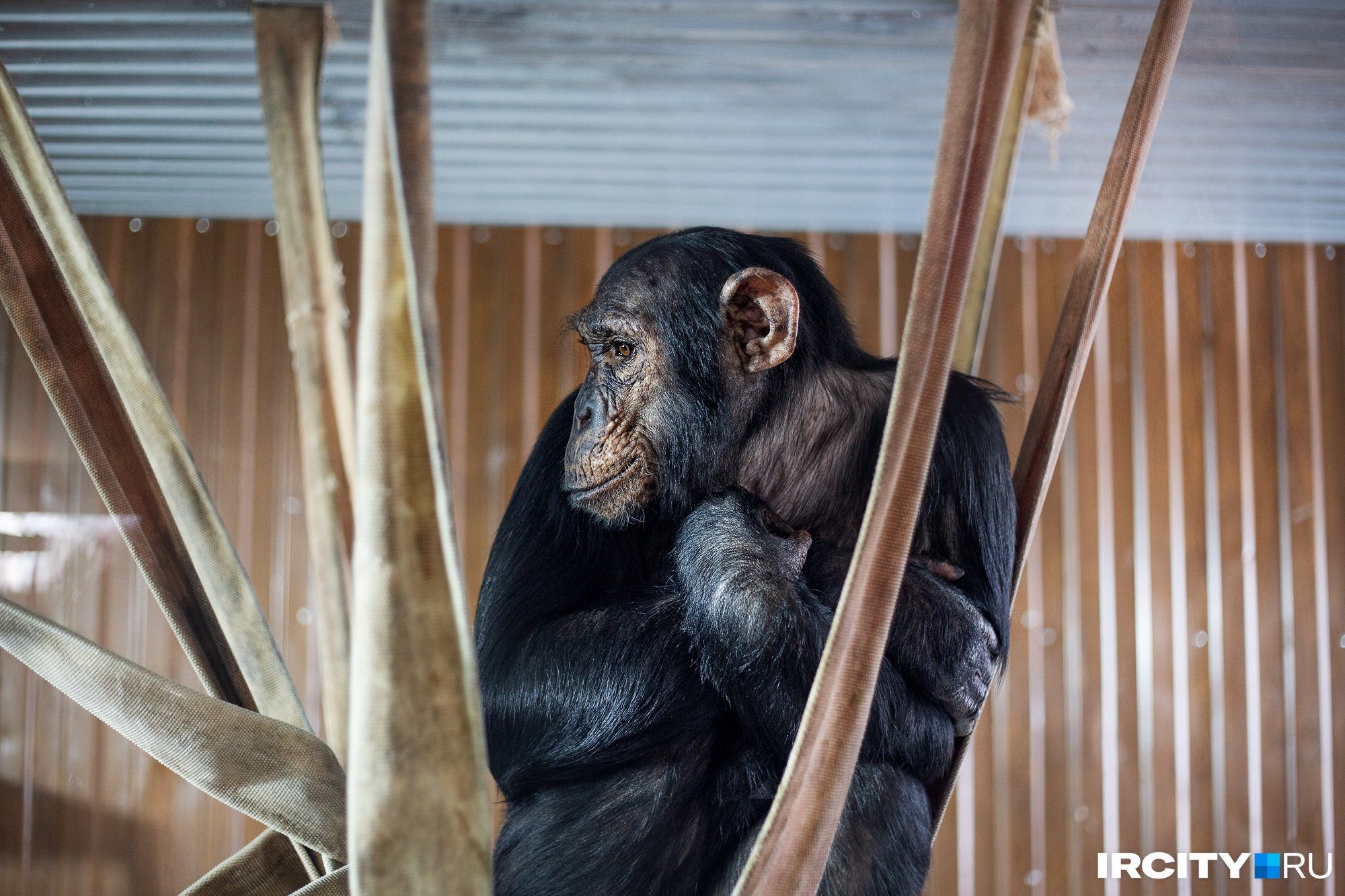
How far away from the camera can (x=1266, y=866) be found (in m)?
2.04

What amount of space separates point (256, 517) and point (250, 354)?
1.71 ft

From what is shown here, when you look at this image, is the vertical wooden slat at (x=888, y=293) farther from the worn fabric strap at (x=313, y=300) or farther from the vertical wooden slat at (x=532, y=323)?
the worn fabric strap at (x=313, y=300)

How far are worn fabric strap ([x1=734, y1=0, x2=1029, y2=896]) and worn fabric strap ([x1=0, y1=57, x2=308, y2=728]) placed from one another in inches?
24.5

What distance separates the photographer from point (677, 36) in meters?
2.18

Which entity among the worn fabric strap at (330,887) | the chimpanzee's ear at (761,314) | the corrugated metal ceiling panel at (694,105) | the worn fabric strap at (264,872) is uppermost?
the corrugated metal ceiling panel at (694,105)

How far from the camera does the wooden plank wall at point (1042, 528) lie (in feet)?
8.63

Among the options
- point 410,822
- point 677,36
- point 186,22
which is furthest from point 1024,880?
point 186,22

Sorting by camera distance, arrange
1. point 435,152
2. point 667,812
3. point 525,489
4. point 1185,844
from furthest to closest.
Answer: point 435,152, point 1185,844, point 525,489, point 667,812

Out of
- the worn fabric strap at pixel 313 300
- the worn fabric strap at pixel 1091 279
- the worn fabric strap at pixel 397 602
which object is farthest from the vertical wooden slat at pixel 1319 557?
the worn fabric strap at pixel 397 602

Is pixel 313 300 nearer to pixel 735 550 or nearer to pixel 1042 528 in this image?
pixel 735 550

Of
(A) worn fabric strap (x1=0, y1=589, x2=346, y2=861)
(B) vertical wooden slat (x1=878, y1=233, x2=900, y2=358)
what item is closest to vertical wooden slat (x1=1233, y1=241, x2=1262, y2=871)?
(B) vertical wooden slat (x1=878, y1=233, x2=900, y2=358)

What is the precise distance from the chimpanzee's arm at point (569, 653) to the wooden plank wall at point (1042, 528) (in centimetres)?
159

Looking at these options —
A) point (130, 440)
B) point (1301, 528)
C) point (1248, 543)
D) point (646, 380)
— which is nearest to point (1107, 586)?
point (1248, 543)

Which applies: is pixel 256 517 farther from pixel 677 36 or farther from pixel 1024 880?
pixel 1024 880
